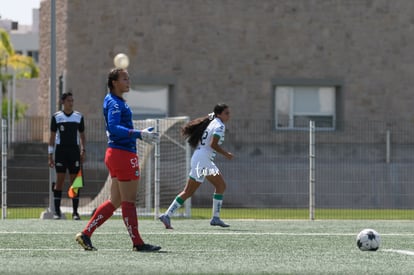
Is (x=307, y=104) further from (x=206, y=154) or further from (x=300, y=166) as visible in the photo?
(x=206, y=154)

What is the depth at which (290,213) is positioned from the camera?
2859 centimetres

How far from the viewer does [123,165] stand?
13336 millimetres

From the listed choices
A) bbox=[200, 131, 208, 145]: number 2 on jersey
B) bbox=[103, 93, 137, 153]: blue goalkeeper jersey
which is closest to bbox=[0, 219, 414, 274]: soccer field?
bbox=[103, 93, 137, 153]: blue goalkeeper jersey

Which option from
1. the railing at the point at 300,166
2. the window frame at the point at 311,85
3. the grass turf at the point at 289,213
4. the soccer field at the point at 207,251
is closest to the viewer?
the soccer field at the point at 207,251

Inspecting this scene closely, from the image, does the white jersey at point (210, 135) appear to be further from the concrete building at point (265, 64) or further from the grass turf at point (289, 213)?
the concrete building at point (265, 64)

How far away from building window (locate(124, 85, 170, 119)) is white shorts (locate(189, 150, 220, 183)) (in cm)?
1830

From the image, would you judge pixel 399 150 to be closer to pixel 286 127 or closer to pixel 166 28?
pixel 286 127

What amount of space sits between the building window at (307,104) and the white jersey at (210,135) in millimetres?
18693

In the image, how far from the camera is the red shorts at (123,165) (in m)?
13.3

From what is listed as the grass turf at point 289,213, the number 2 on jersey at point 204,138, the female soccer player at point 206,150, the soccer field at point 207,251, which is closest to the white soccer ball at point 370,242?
the soccer field at point 207,251

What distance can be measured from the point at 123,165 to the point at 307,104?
25.5 metres

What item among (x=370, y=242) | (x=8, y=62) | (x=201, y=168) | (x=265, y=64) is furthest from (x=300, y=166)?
(x=8, y=62)

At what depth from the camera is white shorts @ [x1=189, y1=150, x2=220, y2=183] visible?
1920cm

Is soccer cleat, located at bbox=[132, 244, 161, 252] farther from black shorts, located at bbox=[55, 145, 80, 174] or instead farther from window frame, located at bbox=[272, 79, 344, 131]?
window frame, located at bbox=[272, 79, 344, 131]
